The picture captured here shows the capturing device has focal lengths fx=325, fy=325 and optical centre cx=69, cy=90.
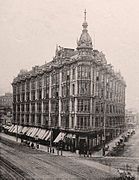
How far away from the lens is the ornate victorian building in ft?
54.3

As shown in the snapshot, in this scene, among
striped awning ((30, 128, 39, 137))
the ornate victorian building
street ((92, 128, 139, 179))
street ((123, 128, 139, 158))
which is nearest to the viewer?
street ((92, 128, 139, 179))

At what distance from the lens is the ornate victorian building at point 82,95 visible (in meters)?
16.6

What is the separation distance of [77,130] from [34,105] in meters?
6.28

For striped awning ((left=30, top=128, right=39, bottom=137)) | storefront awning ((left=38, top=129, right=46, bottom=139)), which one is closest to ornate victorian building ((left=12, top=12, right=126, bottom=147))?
storefront awning ((left=38, top=129, right=46, bottom=139))

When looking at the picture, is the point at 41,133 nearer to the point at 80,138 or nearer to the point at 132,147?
the point at 80,138

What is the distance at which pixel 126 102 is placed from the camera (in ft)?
43.8

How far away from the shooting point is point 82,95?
19578mm

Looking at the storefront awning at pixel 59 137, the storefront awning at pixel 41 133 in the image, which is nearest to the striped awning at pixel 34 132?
the storefront awning at pixel 41 133

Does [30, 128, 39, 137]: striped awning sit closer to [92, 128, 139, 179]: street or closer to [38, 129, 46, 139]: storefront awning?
[38, 129, 46, 139]: storefront awning

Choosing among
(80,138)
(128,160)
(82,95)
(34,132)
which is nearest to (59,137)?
(80,138)

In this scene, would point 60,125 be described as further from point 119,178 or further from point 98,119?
point 119,178

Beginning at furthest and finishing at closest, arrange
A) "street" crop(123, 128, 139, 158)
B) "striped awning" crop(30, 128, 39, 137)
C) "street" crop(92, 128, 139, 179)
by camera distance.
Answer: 1. "striped awning" crop(30, 128, 39, 137)
2. "street" crop(123, 128, 139, 158)
3. "street" crop(92, 128, 139, 179)

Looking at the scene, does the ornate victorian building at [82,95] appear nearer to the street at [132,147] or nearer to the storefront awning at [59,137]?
the storefront awning at [59,137]

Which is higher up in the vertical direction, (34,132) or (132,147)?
(34,132)
